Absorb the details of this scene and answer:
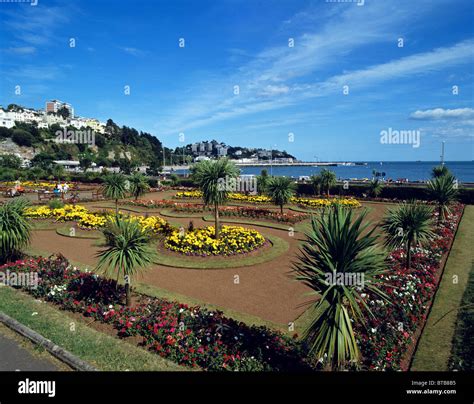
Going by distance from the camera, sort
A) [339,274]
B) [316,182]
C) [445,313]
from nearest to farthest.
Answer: [339,274], [445,313], [316,182]

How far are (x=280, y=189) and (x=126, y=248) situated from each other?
1750 centimetres

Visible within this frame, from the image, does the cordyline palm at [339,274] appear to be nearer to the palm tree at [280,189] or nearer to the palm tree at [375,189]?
the palm tree at [280,189]

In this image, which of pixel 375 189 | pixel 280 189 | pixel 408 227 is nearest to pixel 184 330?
pixel 408 227

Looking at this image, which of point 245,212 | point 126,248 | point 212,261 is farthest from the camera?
point 245,212

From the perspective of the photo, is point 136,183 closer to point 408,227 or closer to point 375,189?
point 408,227

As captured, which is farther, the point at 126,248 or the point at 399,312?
the point at 126,248

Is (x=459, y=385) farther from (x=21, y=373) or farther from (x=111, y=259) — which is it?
(x=111, y=259)

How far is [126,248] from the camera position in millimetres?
10875

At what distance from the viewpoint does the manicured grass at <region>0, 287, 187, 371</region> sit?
7.70m

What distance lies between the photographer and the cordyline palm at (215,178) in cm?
1888

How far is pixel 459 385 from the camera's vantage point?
6406 millimetres

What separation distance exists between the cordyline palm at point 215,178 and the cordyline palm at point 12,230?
897cm

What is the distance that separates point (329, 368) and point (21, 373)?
22.8ft

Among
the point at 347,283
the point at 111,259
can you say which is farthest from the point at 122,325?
the point at 347,283
